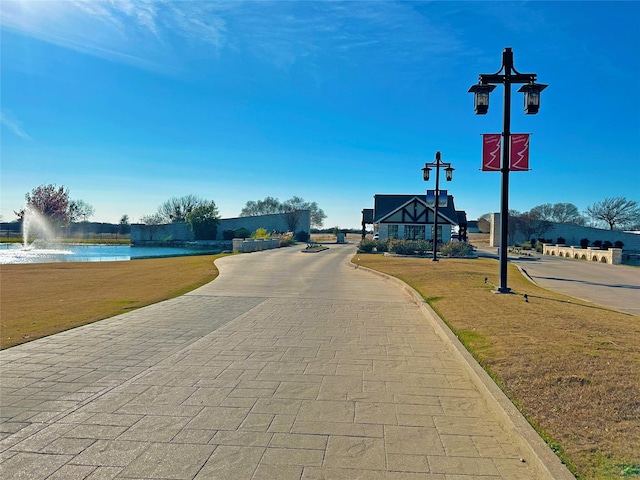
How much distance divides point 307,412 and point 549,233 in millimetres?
64565

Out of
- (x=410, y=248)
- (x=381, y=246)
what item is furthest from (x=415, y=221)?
(x=410, y=248)

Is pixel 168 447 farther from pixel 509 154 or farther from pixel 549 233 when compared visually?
pixel 549 233

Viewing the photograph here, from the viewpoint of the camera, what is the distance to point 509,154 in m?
11.0

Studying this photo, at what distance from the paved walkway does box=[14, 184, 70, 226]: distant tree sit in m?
85.0

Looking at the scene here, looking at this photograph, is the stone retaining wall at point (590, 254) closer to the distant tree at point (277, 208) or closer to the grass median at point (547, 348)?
the grass median at point (547, 348)

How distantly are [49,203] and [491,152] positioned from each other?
87.3 meters

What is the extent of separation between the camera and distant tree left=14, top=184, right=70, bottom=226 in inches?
3105

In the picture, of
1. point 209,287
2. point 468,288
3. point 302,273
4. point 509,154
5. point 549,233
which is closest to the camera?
point 509,154

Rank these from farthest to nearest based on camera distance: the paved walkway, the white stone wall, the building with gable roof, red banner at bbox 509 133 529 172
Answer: the white stone wall < the building with gable roof < red banner at bbox 509 133 529 172 < the paved walkway

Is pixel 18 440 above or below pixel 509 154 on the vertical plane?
below

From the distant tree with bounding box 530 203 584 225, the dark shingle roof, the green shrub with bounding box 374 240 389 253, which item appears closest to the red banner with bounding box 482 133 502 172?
the green shrub with bounding box 374 240 389 253

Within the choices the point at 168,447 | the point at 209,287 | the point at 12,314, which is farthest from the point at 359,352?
the point at 209,287

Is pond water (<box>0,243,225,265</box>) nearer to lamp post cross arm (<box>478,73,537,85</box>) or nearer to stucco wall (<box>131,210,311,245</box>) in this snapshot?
stucco wall (<box>131,210,311,245</box>)

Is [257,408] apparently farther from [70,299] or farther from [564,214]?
[564,214]
